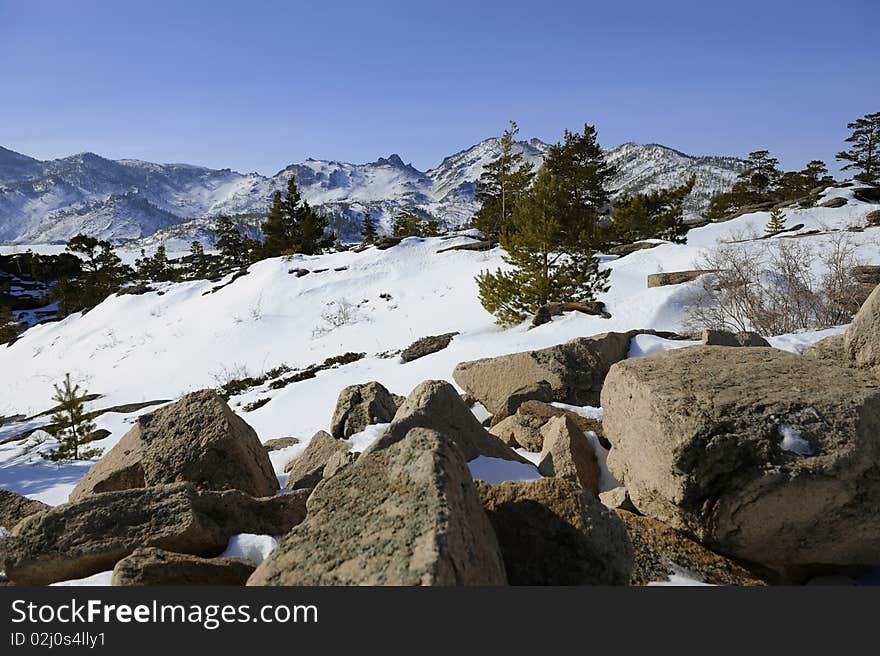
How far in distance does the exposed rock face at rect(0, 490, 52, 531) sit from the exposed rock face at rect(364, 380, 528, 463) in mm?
3119

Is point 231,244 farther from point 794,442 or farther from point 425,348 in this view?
point 794,442

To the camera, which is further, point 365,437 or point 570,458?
point 365,437

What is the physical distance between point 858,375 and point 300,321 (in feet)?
64.3

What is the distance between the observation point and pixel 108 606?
1.99 meters

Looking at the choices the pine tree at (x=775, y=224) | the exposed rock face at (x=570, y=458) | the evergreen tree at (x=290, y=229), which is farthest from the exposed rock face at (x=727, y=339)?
the evergreen tree at (x=290, y=229)

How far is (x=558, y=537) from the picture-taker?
245cm

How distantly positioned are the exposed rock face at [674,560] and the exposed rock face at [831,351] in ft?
7.68

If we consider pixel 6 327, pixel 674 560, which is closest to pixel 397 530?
pixel 674 560

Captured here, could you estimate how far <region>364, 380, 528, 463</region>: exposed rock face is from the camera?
4.26m

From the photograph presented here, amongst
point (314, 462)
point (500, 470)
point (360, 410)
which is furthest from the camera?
point (360, 410)

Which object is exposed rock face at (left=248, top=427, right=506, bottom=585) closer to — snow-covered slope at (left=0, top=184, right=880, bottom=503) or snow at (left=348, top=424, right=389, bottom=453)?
snow at (left=348, top=424, right=389, bottom=453)

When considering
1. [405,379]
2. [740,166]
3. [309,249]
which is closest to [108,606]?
[405,379]

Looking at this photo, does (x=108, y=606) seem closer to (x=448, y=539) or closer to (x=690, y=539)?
(x=448, y=539)

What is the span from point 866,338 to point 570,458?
2.53 metres
